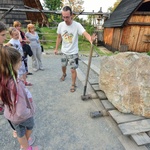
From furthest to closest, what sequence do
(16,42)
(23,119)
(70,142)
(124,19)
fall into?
(124,19) → (16,42) → (70,142) → (23,119)

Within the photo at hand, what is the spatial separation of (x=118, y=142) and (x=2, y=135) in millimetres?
1839

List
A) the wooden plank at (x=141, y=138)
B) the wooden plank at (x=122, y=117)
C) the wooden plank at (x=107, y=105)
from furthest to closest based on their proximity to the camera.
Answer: the wooden plank at (x=107, y=105) → the wooden plank at (x=122, y=117) → the wooden plank at (x=141, y=138)

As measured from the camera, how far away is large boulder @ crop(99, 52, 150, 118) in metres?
2.45

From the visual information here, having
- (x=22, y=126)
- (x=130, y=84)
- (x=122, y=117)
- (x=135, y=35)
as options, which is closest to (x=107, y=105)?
(x=122, y=117)

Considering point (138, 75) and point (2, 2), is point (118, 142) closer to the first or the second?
point (138, 75)

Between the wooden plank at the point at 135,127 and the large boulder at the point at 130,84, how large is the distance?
197 millimetres

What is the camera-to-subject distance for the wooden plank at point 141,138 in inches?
78.3

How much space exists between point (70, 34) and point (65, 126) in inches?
82.8

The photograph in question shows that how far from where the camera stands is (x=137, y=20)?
9500 mm

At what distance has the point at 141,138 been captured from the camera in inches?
80.8

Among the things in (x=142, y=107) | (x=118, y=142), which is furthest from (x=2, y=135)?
(x=142, y=107)

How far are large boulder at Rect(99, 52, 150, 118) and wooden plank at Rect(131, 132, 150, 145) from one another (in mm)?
443

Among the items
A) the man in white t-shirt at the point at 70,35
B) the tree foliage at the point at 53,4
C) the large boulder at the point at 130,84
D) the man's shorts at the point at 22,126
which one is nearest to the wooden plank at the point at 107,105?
the large boulder at the point at 130,84

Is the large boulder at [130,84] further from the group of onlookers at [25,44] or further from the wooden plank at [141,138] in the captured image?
the group of onlookers at [25,44]
